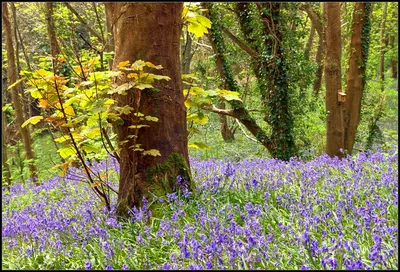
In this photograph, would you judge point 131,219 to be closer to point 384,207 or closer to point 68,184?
point 384,207

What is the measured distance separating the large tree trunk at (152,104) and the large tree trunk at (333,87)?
483 centimetres

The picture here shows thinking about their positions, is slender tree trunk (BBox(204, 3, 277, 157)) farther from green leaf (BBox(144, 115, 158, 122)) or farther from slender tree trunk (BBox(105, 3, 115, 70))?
green leaf (BBox(144, 115, 158, 122))

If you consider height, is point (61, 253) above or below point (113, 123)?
below

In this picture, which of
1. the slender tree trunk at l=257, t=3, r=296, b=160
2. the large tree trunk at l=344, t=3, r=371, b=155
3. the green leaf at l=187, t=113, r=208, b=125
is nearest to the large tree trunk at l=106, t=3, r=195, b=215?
the green leaf at l=187, t=113, r=208, b=125

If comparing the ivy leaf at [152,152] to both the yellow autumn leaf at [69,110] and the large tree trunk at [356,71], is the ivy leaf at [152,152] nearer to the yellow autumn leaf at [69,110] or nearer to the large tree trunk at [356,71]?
the yellow autumn leaf at [69,110]

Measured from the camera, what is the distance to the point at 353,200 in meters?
2.95

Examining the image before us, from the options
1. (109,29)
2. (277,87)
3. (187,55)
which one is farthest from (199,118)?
(187,55)

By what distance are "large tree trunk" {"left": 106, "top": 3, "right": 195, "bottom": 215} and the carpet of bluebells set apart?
0.74 feet

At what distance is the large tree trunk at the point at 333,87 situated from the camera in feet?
24.7

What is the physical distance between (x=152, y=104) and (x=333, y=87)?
5415mm

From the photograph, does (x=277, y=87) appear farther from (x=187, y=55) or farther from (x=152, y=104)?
(x=187, y=55)

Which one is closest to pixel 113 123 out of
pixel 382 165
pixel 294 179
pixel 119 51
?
pixel 119 51

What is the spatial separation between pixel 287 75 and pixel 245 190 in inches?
223

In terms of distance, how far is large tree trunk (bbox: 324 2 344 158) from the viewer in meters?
7.54
